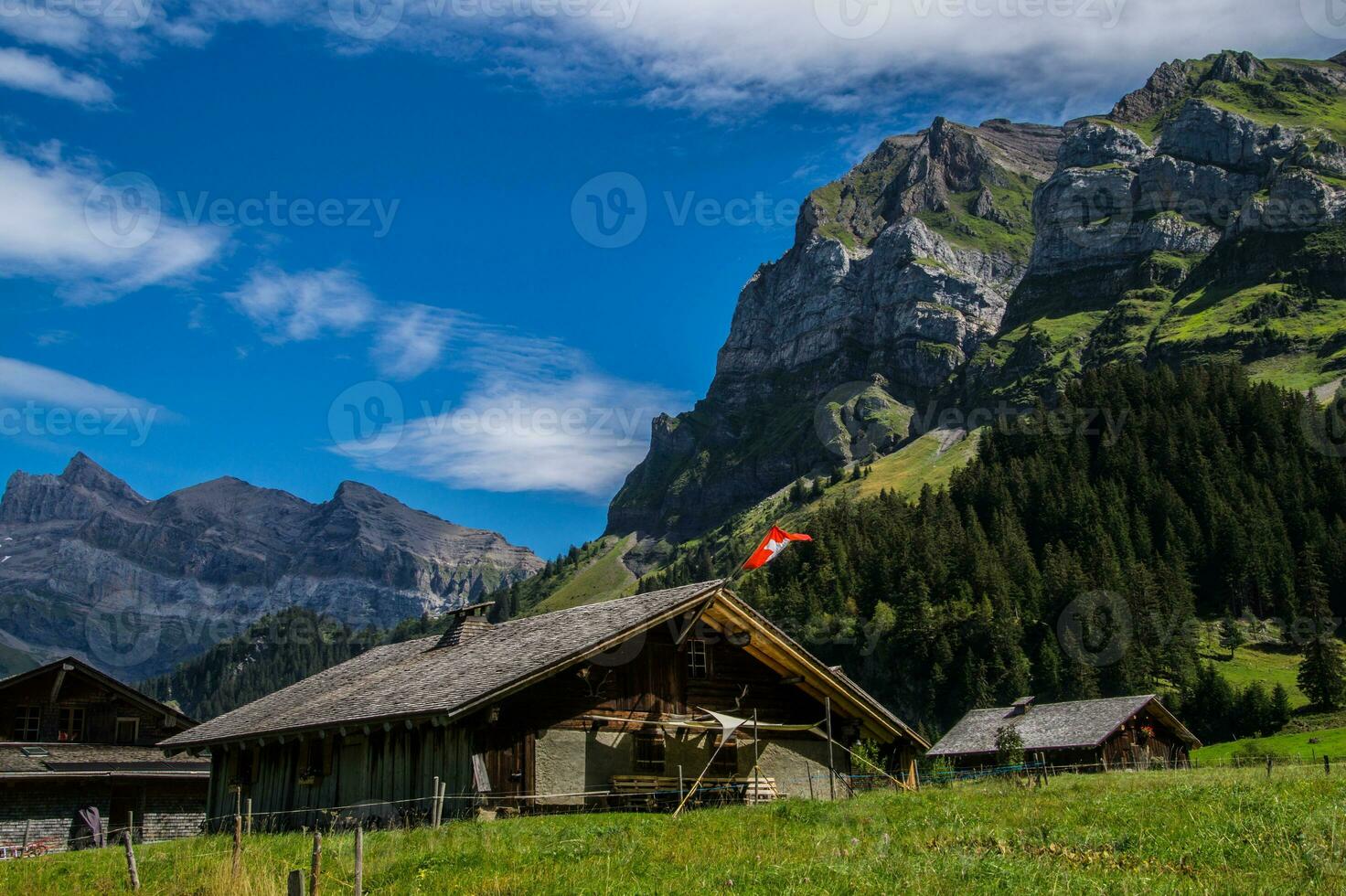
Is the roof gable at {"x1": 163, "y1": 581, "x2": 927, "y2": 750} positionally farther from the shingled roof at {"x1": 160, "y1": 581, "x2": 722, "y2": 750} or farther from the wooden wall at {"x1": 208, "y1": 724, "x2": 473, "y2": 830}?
the wooden wall at {"x1": 208, "y1": 724, "x2": 473, "y2": 830}

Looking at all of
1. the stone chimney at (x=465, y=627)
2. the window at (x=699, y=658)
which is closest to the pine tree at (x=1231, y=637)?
the stone chimney at (x=465, y=627)

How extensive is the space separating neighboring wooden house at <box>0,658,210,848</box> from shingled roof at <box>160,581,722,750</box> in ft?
21.3

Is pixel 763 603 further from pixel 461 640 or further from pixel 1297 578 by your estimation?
pixel 461 640

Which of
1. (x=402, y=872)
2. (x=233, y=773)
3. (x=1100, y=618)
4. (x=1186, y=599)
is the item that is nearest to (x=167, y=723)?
(x=233, y=773)

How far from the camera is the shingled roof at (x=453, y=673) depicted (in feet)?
77.4

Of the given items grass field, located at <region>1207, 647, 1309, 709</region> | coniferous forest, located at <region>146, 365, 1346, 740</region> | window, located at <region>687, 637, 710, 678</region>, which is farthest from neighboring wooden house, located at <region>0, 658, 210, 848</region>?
grass field, located at <region>1207, 647, 1309, 709</region>

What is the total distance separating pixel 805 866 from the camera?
12.8 metres

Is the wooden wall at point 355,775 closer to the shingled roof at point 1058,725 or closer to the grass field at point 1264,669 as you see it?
the shingled roof at point 1058,725

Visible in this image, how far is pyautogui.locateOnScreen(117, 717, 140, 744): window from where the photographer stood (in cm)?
4428

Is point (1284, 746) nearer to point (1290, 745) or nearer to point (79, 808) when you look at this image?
point (1290, 745)

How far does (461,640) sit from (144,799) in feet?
54.0

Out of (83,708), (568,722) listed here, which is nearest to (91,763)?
(83,708)

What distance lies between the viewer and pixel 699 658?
2856cm

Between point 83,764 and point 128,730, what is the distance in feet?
21.3
